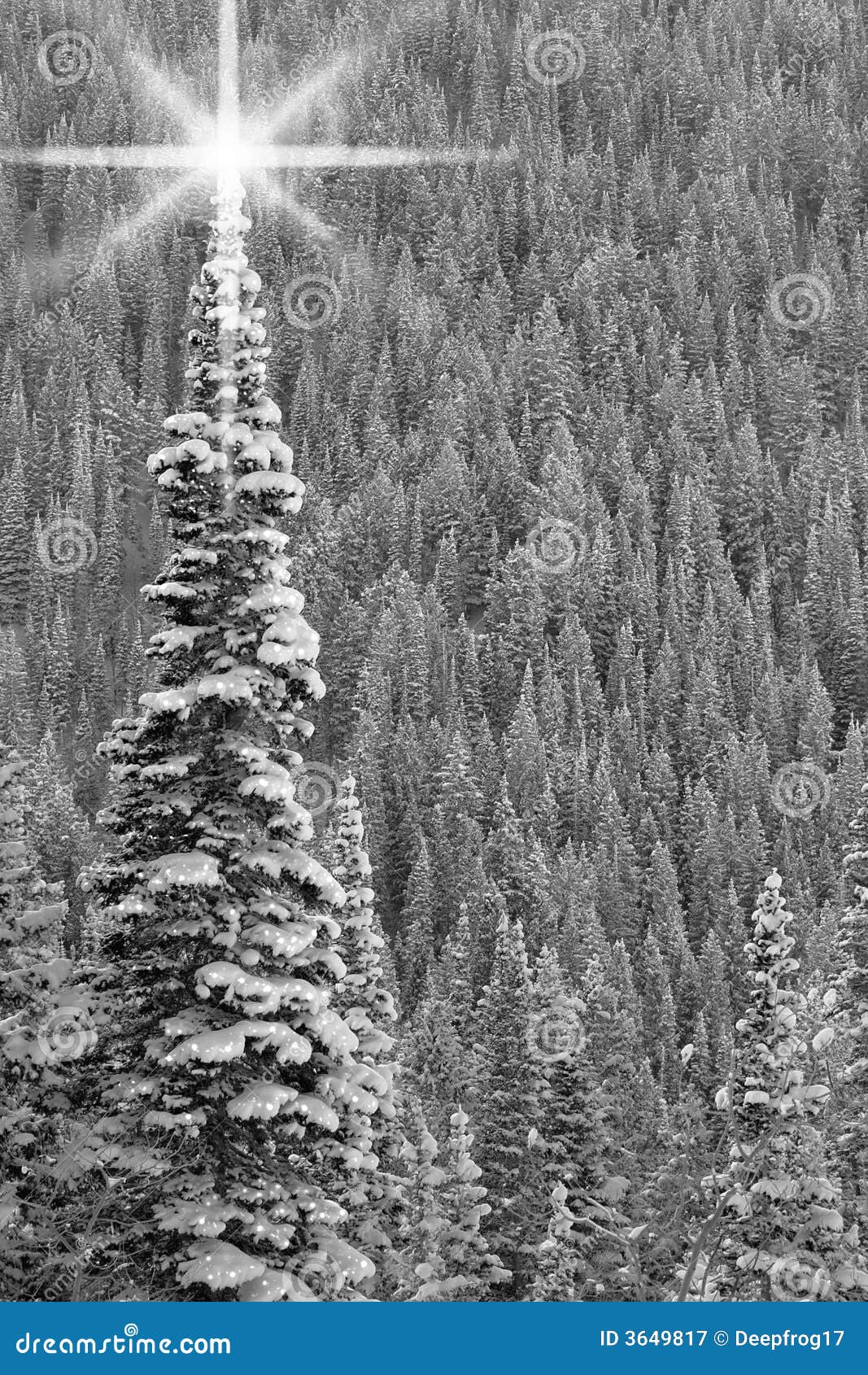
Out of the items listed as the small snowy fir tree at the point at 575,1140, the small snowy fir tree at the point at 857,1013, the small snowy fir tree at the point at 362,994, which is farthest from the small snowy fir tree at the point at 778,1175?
the small snowy fir tree at the point at 575,1140

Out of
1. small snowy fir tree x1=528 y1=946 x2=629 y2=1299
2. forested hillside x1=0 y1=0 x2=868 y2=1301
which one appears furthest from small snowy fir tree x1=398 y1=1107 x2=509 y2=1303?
small snowy fir tree x1=528 y1=946 x2=629 y2=1299

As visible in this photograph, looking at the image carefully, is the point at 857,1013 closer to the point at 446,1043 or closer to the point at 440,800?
the point at 446,1043

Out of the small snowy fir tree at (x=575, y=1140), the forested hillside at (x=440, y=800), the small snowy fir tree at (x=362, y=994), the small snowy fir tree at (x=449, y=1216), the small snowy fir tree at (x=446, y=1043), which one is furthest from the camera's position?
the small snowy fir tree at (x=446, y=1043)

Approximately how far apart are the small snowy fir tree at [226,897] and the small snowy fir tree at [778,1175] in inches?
279

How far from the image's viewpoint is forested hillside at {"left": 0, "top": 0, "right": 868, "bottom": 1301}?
13.8m

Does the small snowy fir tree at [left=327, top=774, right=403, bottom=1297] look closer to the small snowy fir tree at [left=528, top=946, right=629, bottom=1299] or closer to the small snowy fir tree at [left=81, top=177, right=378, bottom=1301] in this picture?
the small snowy fir tree at [left=81, top=177, right=378, bottom=1301]

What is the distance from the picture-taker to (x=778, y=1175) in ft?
71.9

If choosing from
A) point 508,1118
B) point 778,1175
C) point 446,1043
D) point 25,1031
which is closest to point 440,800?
point 446,1043

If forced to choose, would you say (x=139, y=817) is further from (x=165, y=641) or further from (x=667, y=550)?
(x=667, y=550)

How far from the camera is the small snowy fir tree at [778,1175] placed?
20094 millimetres

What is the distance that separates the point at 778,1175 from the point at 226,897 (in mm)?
11554

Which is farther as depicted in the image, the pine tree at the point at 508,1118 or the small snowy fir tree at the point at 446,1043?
the small snowy fir tree at the point at 446,1043

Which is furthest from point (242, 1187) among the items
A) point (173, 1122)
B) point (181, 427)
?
point (181, 427)

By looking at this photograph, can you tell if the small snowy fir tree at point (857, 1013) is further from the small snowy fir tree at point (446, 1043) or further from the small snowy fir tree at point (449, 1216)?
the small snowy fir tree at point (446, 1043)
